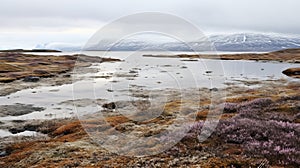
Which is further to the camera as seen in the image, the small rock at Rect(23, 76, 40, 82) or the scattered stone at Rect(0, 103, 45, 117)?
the small rock at Rect(23, 76, 40, 82)

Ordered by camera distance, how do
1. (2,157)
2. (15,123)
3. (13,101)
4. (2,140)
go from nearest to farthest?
(2,157)
(2,140)
(15,123)
(13,101)

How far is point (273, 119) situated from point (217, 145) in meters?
6.87

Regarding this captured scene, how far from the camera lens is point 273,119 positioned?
20.7 metres

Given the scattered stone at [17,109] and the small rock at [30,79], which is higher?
the small rock at [30,79]

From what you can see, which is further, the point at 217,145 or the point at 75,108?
the point at 75,108

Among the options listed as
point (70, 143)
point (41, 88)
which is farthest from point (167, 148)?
point (41, 88)

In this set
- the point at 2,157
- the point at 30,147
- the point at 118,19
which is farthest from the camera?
the point at 30,147

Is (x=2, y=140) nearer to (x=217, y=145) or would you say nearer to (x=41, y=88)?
(x=217, y=145)

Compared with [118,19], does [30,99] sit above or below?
below

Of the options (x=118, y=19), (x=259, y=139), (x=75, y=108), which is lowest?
(x=75, y=108)

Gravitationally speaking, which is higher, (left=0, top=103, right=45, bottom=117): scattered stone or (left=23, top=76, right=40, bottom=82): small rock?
(left=23, top=76, right=40, bottom=82): small rock

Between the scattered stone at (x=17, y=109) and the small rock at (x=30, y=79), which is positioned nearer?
the scattered stone at (x=17, y=109)

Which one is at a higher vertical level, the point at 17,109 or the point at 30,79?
the point at 30,79

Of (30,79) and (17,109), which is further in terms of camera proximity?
(30,79)
